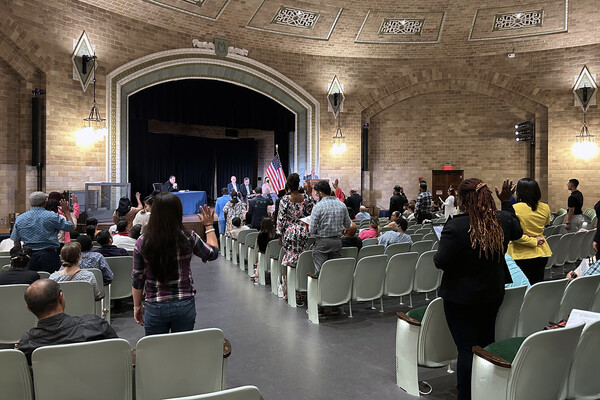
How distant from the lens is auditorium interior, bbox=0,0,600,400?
998 centimetres

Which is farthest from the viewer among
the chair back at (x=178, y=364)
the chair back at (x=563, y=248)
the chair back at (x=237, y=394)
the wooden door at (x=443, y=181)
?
the wooden door at (x=443, y=181)

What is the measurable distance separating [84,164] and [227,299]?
6.70 metres

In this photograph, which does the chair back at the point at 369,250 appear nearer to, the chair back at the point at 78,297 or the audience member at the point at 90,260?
the audience member at the point at 90,260

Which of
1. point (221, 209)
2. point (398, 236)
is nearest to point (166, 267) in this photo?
point (398, 236)

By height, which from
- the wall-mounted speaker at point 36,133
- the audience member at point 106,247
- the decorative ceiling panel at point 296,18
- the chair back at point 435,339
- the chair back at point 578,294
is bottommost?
the chair back at point 435,339

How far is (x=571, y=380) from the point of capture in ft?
8.46

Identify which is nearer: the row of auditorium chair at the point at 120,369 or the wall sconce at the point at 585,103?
the row of auditorium chair at the point at 120,369

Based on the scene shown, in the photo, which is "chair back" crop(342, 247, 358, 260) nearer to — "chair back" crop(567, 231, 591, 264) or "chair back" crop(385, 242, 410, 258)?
"chair back" crop(385, 242, 410, 258)

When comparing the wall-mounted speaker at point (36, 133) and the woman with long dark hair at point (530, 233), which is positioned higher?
the wall-mounted speaker at point (36, 133)

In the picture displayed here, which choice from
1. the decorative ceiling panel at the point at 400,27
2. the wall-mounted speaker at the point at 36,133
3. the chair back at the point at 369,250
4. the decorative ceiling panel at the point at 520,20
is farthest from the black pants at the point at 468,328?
the decorative ceiling panel at the point at 520,20

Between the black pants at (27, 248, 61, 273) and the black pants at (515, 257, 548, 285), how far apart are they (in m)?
5.01

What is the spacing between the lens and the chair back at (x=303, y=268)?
5.42 meters

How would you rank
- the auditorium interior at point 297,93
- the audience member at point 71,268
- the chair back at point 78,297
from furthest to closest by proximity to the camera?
the auditorium interior at point 297,93
the audience member at point 71,268
the chair back at point 78,297

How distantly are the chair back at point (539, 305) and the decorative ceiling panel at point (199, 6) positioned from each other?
11.3 m
